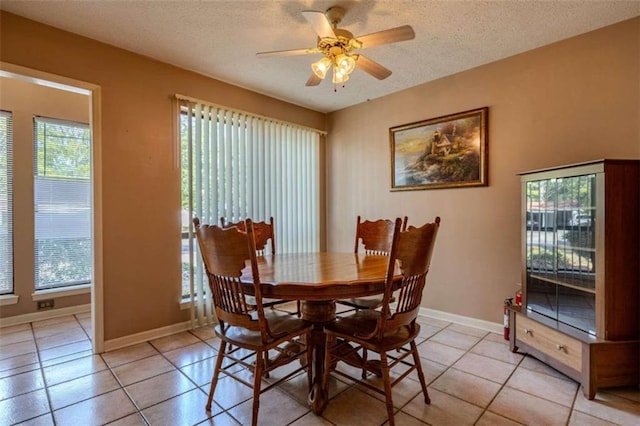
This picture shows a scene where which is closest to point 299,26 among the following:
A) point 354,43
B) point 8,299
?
point 354,43

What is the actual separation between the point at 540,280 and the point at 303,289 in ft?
6.51

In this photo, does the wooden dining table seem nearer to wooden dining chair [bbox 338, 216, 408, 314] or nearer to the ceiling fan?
wooden dining chair [bbox 338, 216, 408, 314]

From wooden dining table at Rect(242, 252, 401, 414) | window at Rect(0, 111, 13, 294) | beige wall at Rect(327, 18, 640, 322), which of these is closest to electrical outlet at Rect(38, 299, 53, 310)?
window at Rect(0, 111, 13, 294)

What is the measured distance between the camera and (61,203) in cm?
362

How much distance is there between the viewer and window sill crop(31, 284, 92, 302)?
11.0ft

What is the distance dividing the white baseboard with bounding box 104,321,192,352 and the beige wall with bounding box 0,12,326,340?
0.13ft

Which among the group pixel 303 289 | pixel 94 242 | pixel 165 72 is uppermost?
pixel 165 72

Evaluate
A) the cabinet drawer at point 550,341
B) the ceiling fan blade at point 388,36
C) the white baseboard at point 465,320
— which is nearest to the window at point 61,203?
the ceiling fan blade at point 388,36

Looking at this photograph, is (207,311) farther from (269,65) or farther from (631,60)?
(631,60)

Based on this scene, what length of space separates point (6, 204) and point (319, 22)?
3.73 meters

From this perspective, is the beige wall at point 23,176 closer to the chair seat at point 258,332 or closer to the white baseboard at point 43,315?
the white baseboard at point 43,315

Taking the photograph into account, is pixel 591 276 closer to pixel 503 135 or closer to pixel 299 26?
pixel 503 135

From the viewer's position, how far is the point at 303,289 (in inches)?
61.6

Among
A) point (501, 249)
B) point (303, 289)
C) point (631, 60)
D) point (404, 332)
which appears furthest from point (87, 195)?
point (631, 60)
